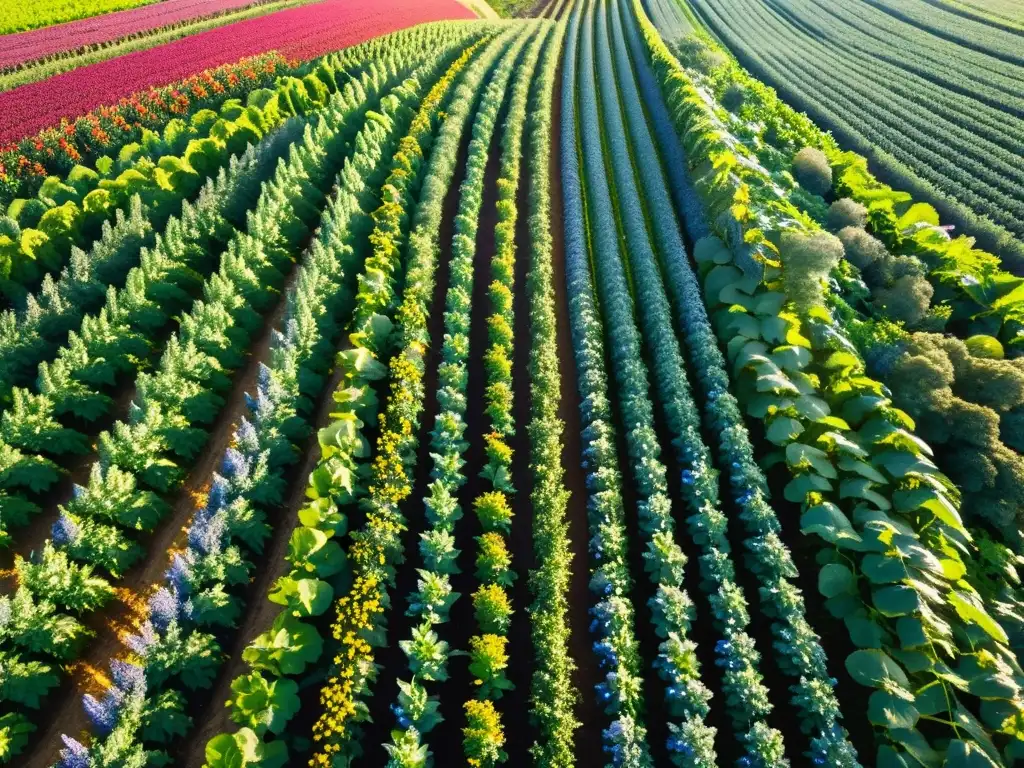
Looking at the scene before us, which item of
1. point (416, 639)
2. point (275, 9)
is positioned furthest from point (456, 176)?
point (275, 9)

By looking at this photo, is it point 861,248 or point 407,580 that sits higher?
point 861,248

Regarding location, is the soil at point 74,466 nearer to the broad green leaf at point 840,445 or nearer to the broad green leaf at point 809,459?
the broad green leaf at point 809,459

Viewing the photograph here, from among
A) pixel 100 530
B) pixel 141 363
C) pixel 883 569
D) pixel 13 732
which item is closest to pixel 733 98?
pixel 883 569

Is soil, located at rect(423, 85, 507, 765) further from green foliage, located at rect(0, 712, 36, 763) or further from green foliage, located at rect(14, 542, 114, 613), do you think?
green foliage, located at rect(0, 712, 36, 763)

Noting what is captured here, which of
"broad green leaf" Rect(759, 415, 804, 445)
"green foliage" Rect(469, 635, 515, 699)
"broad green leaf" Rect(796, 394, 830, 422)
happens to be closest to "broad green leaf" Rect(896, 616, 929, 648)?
"broad green leaf" Rect(759, 415, 804, 445)

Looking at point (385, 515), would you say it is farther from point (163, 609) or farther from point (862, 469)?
point (862, 469)
